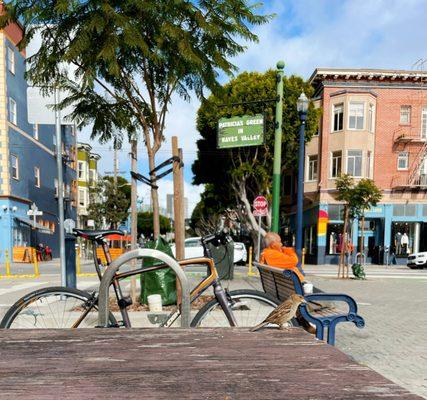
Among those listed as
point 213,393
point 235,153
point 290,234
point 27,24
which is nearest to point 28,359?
point 213,393

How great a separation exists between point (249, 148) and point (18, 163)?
1539cm

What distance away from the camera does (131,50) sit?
5645 mm

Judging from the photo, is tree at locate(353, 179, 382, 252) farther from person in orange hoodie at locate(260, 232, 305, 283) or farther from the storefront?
person in orange hoodie at locate(260, 232, 305, 283)

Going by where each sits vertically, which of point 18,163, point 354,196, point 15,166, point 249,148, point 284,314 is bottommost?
point 354,196

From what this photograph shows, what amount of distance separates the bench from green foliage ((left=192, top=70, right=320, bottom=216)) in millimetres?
15213

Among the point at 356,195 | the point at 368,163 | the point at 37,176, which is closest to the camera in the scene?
the point at 356,195

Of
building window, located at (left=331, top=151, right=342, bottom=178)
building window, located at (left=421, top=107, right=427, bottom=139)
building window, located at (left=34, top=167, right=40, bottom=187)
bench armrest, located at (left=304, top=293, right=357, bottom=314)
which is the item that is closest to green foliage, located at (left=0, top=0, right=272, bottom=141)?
bench armrest, located at (left=304, top=293, right=357, bottom=314)

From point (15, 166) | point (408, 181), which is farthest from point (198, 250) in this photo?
point (408, 181)

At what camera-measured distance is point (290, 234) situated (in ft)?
111

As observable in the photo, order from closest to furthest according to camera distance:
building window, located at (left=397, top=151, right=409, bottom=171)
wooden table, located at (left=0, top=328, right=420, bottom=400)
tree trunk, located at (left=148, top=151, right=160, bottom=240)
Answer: wooden table, located at (left=0, top=328, right=420, bottom=400)
tree trunk, located at (left=148, top=151, right=160, bottom=240)
building window, located at (left=397, top=151, right=409, bottom=171)

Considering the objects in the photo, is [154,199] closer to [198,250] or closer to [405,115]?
[198,250]

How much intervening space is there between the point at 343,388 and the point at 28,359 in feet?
3.76

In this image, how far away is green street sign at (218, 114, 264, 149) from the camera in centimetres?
780

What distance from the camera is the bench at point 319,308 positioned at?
3.23 m
